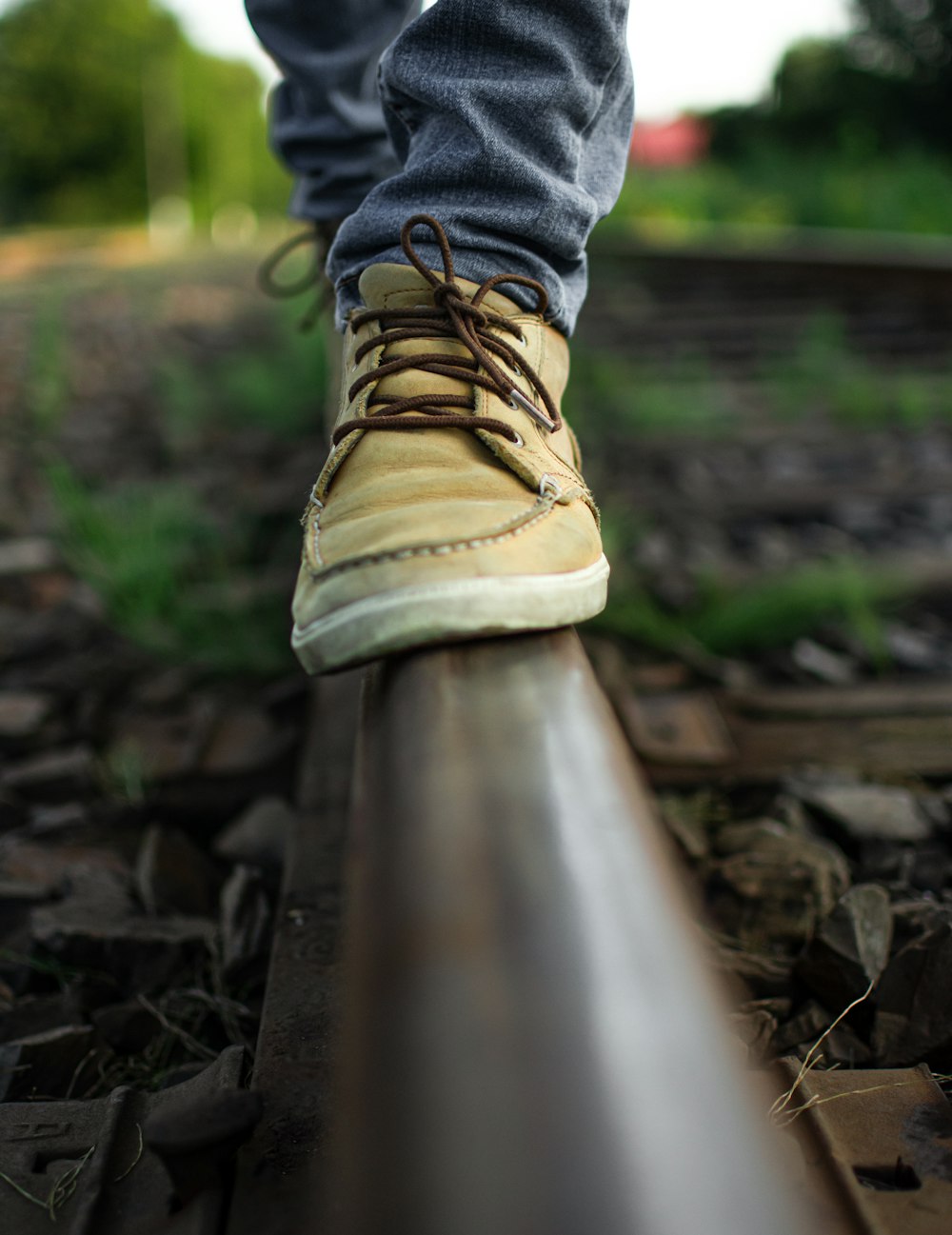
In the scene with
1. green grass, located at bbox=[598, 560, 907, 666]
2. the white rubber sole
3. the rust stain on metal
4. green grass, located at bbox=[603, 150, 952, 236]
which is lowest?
the rust stain on metal

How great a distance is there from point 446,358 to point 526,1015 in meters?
0.76

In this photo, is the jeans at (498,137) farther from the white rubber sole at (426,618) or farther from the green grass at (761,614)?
the green grass at (761,614)

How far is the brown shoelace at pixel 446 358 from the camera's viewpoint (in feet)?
3.55

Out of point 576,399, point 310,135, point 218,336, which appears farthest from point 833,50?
point 310,135

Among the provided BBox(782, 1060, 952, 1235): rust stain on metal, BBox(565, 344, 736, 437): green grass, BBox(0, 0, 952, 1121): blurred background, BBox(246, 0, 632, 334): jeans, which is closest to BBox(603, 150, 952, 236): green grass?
BBox(0, 0, 952, 1121): blurred background

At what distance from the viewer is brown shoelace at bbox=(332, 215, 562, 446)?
1083 millimetres

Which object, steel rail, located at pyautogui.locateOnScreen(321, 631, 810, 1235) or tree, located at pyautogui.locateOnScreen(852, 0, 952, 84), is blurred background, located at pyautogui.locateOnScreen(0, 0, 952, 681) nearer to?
steel rail, located at pyautogui.locateOnScreen(321, 631, 810, 1235)

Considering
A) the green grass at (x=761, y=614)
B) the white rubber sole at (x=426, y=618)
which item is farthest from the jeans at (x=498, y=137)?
the green grass at (x=761, y=614)

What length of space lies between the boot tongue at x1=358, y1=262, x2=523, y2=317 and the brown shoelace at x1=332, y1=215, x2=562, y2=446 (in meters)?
0.01

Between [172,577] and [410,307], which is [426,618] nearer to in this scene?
[410,307]

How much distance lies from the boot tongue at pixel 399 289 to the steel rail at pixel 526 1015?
0.62 meters

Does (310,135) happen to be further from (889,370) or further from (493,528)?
(889,370)

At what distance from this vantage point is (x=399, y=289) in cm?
122

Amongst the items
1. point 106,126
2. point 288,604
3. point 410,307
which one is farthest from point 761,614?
point 106,126
